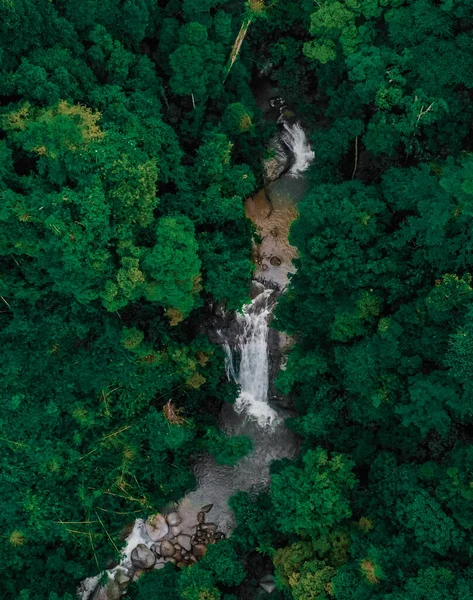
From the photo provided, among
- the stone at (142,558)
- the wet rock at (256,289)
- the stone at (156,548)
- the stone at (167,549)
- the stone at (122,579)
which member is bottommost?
the stone at (122,579)

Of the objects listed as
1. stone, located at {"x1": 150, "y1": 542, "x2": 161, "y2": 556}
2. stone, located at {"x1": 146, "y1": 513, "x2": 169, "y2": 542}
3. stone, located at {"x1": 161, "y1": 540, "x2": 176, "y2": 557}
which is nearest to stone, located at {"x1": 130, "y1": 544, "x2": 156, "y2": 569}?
stone, located at {"x1": 150, "y1": 542, "x2": 161, "y2": 556}

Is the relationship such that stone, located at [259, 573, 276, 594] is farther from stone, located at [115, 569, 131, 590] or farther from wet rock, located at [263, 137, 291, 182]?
Answer: wet rock, located at [263, 137, 291, 182]

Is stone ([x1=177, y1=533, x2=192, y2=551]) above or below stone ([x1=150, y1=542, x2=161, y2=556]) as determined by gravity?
above

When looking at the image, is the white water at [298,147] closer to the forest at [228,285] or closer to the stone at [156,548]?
the forest at [228,285]

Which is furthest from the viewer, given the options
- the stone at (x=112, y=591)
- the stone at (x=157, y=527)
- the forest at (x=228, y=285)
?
the stone at (x=157, y=527)

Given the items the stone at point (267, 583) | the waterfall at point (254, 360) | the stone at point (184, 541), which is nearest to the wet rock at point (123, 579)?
the stone at point (184, 541)
